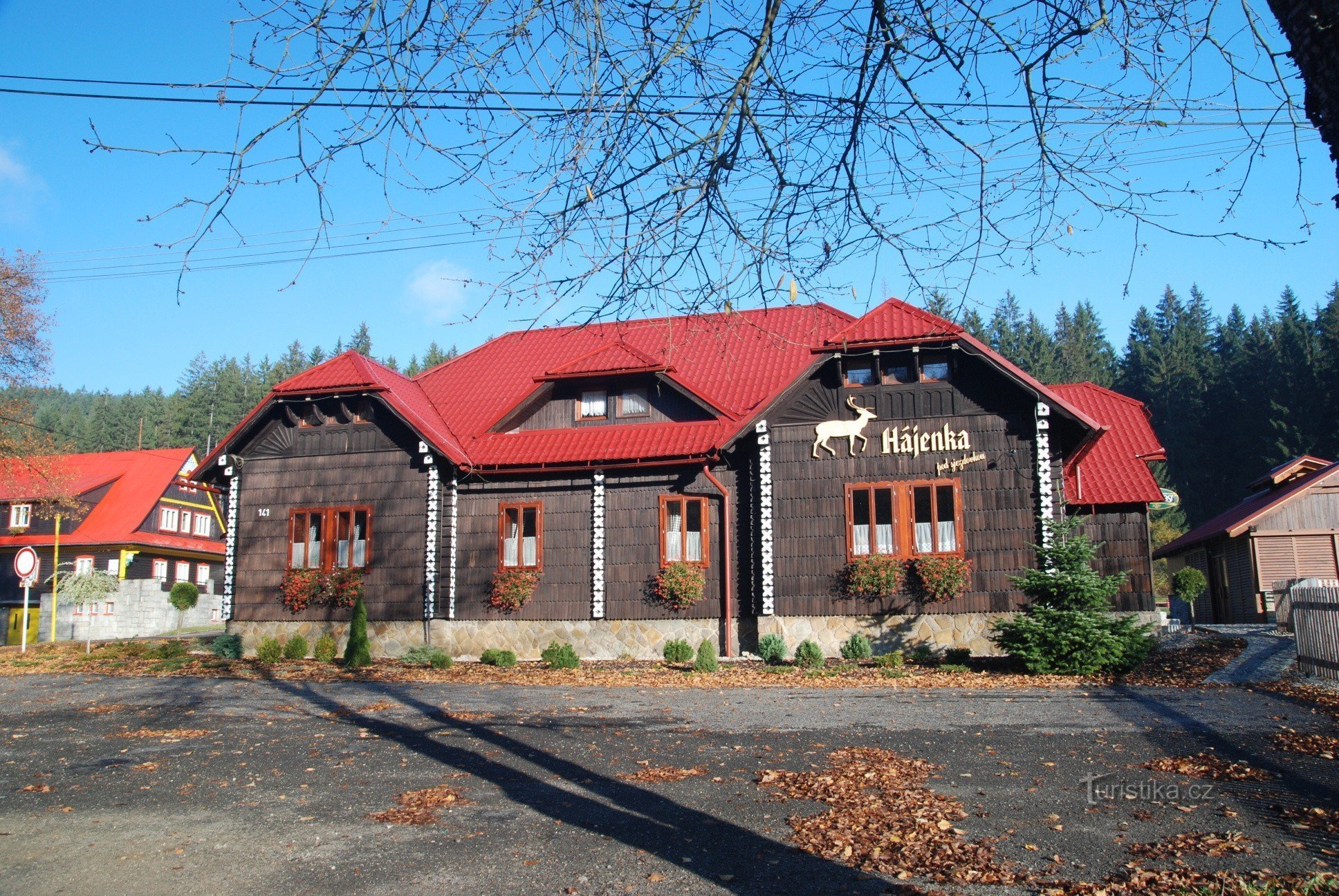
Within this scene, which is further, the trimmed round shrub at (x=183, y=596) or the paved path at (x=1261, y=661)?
the trimmed round shrub at (x=183, y=596)

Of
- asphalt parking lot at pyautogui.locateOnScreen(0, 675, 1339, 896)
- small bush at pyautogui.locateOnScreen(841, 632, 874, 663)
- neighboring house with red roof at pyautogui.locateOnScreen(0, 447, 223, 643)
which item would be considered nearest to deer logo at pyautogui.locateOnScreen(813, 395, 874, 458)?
small bush at pyautogui.locateOnScreen(841, 632, 874, 663)

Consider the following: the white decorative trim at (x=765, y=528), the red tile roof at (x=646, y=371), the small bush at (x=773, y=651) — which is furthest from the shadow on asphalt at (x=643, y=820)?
the red tile roof at (x=646, y=371)

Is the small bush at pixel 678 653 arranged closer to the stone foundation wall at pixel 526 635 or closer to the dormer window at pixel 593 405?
the stone foundation wall at pixel 526 635

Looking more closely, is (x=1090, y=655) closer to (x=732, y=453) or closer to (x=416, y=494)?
(x=732, y=453)

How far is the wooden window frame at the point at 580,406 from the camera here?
76.4ft

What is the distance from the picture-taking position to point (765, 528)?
68.8 ft

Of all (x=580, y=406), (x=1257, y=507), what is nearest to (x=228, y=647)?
(x=580, y=406)

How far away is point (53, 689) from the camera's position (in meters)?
16.7

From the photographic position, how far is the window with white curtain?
21.8m

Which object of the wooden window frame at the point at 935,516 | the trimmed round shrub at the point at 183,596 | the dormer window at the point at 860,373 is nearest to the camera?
the wooden window frame at the point at 935,516

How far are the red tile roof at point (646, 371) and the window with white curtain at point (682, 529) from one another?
1111 millimetres

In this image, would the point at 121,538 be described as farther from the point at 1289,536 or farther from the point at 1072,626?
the point at 1289,536

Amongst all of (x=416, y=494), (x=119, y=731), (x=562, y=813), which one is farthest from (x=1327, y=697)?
(x=416, y=494)

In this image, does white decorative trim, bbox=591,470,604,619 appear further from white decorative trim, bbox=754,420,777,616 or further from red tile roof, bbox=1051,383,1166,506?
red tile roof, bbox=1051,383,1166,506
